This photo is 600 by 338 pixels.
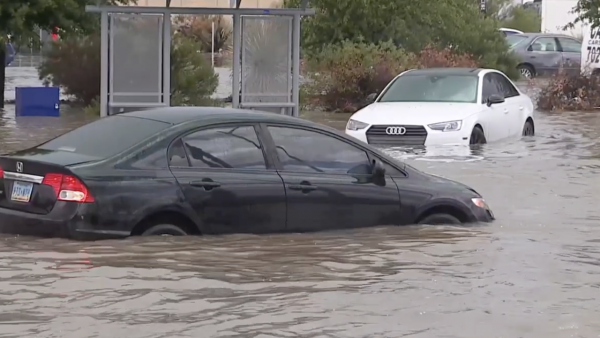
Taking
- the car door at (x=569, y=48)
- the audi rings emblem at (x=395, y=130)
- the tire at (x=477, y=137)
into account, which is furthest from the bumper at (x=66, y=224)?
the car door at (x=569, y=48)

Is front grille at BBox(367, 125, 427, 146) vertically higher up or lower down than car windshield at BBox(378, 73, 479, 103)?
lower down

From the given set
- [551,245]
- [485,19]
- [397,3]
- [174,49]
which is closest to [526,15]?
[485,19]

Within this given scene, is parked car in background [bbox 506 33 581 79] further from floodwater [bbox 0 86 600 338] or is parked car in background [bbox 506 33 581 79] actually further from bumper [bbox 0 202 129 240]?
bumper [bbox 0 202 129 240]

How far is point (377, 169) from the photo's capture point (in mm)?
9594

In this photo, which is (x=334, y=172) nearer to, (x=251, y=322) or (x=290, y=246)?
(x=290, y=246)

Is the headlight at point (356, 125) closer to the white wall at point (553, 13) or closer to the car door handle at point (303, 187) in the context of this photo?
the car door handle at point (303, 187)

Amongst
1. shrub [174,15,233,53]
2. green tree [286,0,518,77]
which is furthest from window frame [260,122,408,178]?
shrub [174,15,233,53]

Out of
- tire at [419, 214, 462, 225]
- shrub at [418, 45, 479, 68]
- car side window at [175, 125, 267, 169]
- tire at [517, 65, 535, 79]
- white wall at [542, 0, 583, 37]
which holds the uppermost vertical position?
white wall at [542, 0, 583, 37]

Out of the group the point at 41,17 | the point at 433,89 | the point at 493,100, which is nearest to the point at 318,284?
the point at 493,100

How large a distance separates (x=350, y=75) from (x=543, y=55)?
47.4ft

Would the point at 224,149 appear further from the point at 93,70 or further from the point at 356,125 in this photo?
the point at 93,70

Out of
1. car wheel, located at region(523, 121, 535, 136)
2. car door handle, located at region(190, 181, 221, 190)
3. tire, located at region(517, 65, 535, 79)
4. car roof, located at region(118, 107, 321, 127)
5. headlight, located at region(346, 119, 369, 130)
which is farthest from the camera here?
tire, located at region(517, 65, 535, 79)

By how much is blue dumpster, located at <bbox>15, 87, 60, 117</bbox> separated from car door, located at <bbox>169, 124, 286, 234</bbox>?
15189mm

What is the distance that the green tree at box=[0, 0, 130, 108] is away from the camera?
21969 mm
